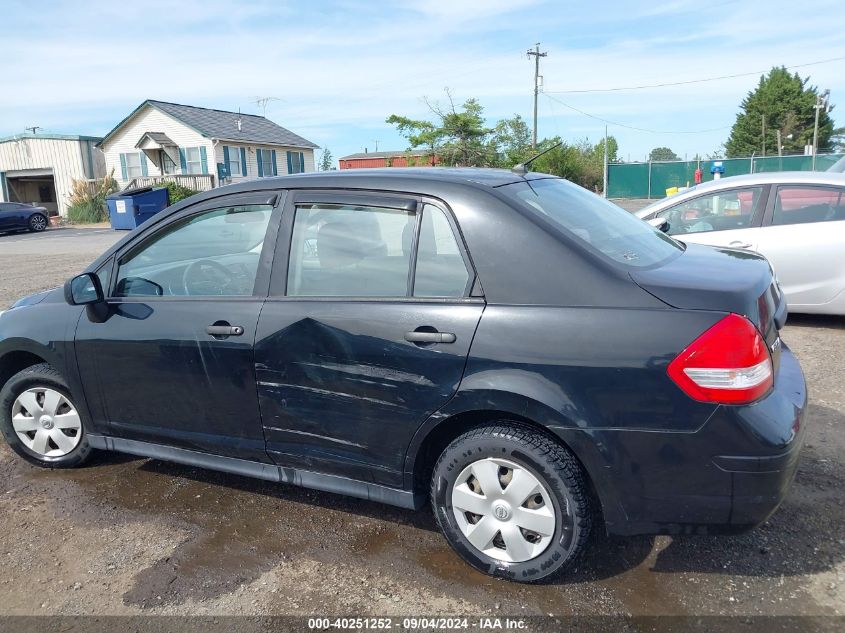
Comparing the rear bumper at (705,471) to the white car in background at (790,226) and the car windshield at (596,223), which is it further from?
the white car in background at (790,226)

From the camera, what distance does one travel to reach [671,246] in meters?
3.44

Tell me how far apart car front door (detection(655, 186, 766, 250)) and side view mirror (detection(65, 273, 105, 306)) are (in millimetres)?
5058

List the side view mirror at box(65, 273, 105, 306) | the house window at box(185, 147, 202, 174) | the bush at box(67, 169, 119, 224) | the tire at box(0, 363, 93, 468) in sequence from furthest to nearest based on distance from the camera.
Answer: the bush at box(67, 169, 119, 224)
the house window at box(185, 147, 202, 174)
the tire at box(0, 363, 93, 468)
the side view mirror at box(65, 273, 105, 306)

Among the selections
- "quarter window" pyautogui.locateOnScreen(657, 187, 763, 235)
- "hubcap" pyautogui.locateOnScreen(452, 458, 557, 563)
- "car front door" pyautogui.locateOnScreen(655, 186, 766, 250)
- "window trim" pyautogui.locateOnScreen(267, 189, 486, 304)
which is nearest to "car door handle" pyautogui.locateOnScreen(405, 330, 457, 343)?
"window trim" pyautogui.locateOnScreen(267, 189, 486, 304)

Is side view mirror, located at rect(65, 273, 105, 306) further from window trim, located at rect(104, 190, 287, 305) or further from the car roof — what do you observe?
the car roof

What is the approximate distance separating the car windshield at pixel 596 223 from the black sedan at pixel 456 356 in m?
0.02

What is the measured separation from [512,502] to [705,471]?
75cm

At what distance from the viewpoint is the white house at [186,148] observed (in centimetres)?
3372

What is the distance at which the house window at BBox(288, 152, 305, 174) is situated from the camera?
39066mm

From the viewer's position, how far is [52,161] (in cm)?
3812

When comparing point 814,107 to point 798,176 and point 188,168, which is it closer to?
point 188,168

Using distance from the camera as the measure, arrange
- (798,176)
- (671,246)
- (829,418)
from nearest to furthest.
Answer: (671,246)
(829,418)
(798,176)

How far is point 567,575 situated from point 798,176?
5.46m

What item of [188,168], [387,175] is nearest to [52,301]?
[387,175]
